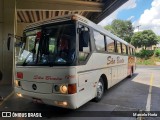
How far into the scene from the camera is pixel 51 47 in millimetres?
5598

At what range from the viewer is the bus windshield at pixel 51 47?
17.6ft

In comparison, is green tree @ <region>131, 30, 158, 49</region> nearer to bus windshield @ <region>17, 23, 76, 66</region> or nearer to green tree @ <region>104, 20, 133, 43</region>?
green tree @ <region>104, 20, 133, 43</region>

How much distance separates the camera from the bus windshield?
535cm

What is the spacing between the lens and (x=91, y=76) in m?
6.30

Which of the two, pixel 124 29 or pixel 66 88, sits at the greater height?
pixel 124 29

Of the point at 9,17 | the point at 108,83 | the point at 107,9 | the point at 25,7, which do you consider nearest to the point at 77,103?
the point at 108,83

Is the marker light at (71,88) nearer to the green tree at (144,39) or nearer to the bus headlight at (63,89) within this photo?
the bus headlight at (63,89)

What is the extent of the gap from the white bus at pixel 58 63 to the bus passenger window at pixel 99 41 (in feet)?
1.33

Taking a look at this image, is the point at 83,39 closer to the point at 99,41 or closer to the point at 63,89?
the point at 63,89

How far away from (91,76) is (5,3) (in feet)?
22.1

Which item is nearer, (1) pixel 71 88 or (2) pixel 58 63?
(1) pixel 71 88

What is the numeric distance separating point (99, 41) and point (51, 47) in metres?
2.24

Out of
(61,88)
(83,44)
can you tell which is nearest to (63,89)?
(61,88)

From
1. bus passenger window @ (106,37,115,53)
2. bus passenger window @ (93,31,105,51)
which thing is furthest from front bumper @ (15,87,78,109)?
bus passenger window @ (106,37,115,53)
